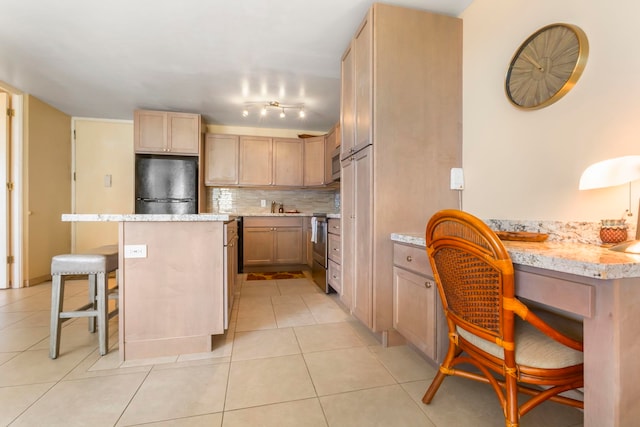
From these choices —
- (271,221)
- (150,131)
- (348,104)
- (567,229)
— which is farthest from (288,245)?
(567,229)

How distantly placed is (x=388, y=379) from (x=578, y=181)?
1.38 metres

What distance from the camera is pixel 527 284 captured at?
3.31 feet

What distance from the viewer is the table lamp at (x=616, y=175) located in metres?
1.05

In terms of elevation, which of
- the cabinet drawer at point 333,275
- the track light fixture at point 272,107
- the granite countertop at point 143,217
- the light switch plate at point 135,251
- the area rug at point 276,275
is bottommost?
the area rug at point 276,275

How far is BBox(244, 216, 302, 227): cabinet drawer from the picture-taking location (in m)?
4.42

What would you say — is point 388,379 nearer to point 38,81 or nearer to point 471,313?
point 471,313

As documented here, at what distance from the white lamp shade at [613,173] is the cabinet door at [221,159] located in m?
4.21

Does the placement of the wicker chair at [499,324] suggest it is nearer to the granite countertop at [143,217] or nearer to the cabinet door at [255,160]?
the granite countertop at [143,217]

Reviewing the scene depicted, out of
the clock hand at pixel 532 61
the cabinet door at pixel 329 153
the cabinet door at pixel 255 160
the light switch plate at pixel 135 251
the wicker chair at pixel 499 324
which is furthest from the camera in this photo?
the cabinet door at pixel 255 160

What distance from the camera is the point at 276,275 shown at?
14.0ft

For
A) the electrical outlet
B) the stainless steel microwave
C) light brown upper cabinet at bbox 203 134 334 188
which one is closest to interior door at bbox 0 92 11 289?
light brown upper cabinet at bbox 203 134 334 188

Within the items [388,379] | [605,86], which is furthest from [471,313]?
[605,86]

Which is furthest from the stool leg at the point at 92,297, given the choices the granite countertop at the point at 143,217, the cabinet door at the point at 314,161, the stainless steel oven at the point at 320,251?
the cabinet door at the point at 314,161

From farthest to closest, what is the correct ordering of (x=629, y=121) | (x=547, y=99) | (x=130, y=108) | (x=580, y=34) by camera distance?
1. (x=130, y=108)
2. (x=547, y=99)
3. (x=580, y=34)
4. (x=629, y=121)
